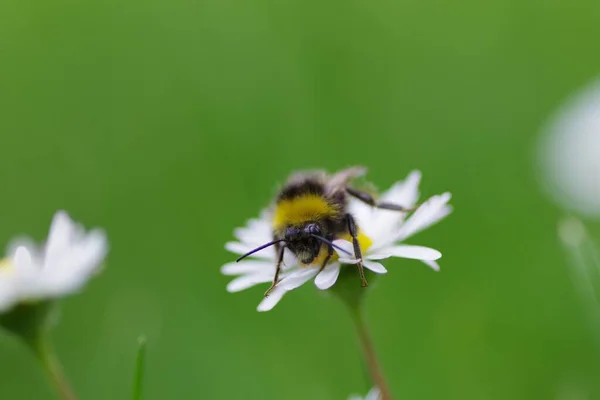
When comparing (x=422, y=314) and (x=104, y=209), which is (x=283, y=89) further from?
(x=422, y=314)

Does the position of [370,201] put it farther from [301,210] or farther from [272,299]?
[272,299]

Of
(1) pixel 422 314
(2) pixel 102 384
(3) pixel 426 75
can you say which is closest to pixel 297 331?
(1) pixel 422 314

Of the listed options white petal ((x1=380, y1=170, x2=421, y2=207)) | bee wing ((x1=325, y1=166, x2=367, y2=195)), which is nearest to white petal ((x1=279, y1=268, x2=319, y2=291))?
bee wing ((x1=325, y1=166, x2=367, y2=195))

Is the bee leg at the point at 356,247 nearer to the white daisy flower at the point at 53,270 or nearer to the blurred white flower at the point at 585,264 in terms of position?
the blurred white flower at the point at 585,264

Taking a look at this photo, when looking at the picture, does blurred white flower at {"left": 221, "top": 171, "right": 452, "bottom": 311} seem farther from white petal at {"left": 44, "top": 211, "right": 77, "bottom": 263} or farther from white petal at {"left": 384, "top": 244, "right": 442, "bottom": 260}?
white petal at {"left": 44, "top": 211, "right": 77, "bottom": 263}

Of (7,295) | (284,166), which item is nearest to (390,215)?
(7,295)

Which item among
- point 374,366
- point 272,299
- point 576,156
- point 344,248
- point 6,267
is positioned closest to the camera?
point 374,366
